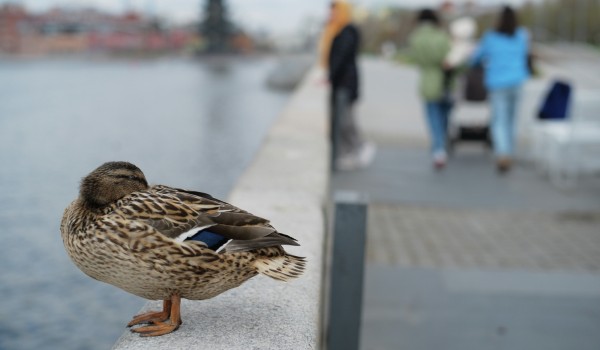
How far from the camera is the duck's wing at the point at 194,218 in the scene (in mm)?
2547

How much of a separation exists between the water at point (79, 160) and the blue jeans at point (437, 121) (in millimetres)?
3208

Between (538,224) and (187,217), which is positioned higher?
(187,217)

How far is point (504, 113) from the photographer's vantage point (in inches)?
375

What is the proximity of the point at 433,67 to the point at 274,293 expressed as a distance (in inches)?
283

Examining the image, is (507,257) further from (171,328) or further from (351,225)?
(171,328)

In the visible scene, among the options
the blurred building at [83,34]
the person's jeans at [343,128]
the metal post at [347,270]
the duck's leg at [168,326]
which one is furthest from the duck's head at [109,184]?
the blurred building at [83,34]

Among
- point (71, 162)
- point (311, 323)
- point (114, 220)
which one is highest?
point (114, 220)

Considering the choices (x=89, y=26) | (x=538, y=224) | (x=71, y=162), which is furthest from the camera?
(x=89, y=26)

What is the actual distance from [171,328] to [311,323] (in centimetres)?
49

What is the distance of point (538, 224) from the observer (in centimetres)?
723

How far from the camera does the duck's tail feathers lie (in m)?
2.64

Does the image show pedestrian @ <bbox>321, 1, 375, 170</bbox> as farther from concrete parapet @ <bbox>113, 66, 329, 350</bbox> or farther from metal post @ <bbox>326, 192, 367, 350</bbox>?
metal post @ <bbox>326, 192, 367, 350</bbox>

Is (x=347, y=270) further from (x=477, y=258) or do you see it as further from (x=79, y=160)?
(x=79, y=160)

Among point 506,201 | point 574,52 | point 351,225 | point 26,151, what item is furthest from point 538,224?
point 574,52
